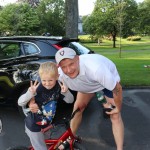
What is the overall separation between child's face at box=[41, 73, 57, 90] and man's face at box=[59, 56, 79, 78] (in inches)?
9.5

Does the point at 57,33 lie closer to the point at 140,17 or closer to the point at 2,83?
the point at 140,17

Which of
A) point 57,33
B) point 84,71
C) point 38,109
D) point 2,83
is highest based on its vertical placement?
point 84,71

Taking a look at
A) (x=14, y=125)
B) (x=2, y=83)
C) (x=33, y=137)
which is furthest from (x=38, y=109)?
(x=2, y=83)

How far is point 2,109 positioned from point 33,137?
371 cm

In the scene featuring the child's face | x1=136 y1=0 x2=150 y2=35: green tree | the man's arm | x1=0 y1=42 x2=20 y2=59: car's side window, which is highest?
the child's face

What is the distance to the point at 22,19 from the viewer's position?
54.1 metres

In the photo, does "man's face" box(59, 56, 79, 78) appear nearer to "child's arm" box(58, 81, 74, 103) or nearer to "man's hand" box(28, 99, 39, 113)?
"child's arm" box(58, 81, 74, 103)

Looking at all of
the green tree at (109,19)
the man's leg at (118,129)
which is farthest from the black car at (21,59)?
the green tree at (109,19)

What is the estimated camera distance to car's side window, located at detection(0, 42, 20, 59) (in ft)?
21.7

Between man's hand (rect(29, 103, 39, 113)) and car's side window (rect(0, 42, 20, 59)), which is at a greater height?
car's side window (rect(0, 42, 20, 59))

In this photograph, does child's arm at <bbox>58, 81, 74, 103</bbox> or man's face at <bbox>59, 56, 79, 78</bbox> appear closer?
child's arm at <bbox>58, 81, 74, 103</bbox>

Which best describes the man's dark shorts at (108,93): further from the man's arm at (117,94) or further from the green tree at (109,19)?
the green tree at (109,19)

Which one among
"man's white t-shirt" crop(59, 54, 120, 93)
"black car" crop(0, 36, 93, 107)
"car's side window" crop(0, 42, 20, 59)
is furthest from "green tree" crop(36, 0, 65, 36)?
"man's white t-shirt" crop(59, 54, 120, 93)

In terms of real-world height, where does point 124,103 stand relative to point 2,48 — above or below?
below
